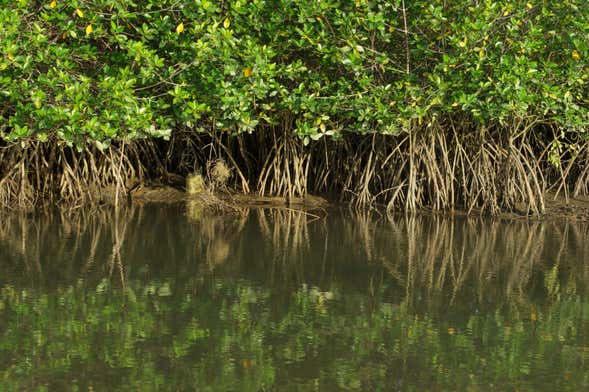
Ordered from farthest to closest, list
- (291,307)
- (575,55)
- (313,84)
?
(313,84), (575,55), (291,307)

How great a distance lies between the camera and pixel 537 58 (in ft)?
42.5

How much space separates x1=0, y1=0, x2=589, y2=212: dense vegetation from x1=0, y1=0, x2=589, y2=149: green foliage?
0.03m

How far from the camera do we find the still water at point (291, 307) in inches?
229

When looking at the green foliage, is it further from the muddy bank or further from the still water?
the still water

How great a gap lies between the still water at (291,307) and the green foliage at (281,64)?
50.1 inches

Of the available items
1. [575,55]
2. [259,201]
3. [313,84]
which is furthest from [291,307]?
[259,201]

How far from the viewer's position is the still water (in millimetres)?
5820

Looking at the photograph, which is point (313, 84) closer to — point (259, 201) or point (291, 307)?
point (259, 201)

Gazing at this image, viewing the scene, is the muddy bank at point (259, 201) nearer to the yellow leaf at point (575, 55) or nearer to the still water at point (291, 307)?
the still water at point (291, 307)

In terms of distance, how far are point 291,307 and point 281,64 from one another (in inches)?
214

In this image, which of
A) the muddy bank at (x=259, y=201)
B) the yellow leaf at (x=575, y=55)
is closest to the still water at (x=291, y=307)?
the muddy bank at (x=259, y=201)

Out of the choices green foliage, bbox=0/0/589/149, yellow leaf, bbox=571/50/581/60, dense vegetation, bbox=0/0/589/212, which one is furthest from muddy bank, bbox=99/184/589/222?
yellow leaf, bbox=571/50/581/60

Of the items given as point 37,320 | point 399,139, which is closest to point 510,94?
point 399,139

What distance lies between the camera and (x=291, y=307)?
750 cm
